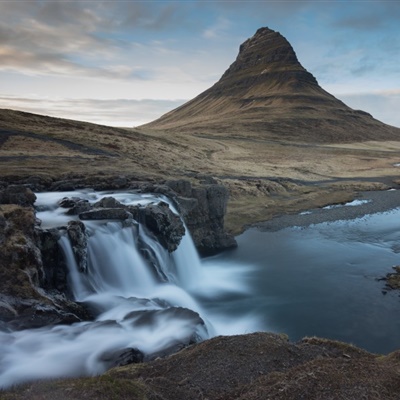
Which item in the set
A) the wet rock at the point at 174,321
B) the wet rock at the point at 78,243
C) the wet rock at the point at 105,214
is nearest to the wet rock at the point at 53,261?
the wet rock at the point at 78,243

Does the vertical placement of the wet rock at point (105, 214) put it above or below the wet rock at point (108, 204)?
below

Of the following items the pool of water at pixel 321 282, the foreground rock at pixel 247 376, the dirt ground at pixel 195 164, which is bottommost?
the pool of water at pixel 321 282

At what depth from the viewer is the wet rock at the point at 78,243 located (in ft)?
74.8

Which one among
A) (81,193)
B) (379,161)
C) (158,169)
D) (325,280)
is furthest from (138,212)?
(379,161)

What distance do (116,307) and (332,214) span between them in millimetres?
42077

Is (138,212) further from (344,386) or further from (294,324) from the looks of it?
(344,386)

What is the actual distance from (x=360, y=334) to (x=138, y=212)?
17160 millimetres

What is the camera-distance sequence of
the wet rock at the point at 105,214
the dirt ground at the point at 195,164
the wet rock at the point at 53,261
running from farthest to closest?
the dirt ground at the point at 195,164 → the wet rock at the point at 105,214 → the wet rock at the point at 53,261

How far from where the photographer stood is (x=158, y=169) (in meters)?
69.9

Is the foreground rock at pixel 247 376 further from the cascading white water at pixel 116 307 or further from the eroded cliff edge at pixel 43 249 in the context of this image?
the eroded cliff edge at pixel 43 249

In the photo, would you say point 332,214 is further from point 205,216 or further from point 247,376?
point 247,376

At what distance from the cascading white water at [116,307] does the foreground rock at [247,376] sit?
3310mm

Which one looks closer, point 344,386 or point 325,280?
point 344,386

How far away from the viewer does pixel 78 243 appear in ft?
76.0
